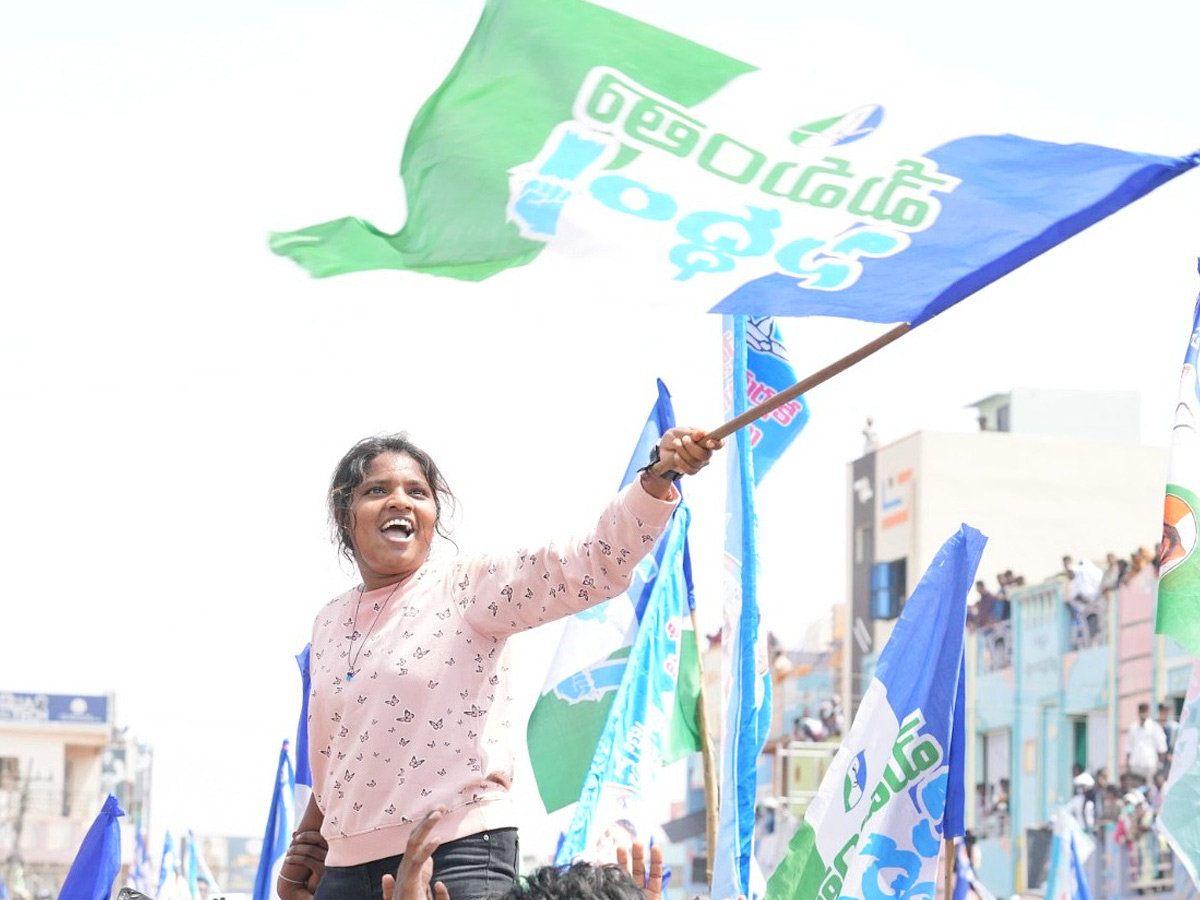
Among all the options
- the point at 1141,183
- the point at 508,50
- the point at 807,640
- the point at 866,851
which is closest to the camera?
the point at 1141,183

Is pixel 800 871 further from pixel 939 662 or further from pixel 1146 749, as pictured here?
pixel 1146 749

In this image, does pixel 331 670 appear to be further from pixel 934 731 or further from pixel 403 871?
pixel 934 731

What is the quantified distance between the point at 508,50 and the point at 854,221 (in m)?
0.96

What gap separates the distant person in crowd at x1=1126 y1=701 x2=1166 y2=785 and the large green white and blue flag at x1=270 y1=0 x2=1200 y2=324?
1139 inches

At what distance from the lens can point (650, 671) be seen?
10.3 metres

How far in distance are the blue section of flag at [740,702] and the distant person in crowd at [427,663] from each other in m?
3.60

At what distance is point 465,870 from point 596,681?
6381mm

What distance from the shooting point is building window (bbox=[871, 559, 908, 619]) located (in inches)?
2028

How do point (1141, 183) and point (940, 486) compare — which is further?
point (940, 486)

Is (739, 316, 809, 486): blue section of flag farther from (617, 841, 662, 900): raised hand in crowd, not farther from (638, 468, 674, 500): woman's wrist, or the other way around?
(617, 841, 662, 900): raised hand in crowd

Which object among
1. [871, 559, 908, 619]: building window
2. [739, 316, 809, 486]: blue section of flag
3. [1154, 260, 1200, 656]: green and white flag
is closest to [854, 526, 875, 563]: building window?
[871, 559, 908, 619]: building window

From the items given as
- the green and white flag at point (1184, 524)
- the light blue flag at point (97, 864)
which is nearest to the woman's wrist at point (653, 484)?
the green and white flag at point (1184, 524)

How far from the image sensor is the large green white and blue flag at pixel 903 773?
709cm

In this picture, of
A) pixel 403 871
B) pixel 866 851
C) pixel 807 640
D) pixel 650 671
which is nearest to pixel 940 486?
pixel 807 640
